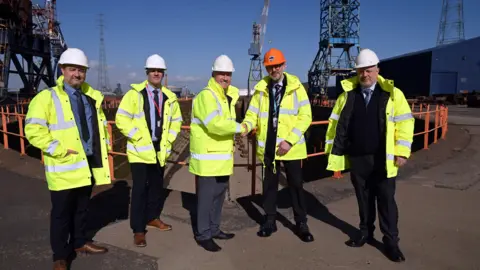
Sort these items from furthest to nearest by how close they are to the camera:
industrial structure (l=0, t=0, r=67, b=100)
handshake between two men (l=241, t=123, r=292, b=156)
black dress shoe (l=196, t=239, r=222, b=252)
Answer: industrial structure (l=0, t=0, r=67, b=100) < handshake between two men (l=241, t=123, r=292, b=156) < black dress shoe (l=196, t=239, r=222, b=252)

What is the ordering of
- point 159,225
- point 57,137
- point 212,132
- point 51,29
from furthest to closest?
point 51,29 < point 159,225 < point 212,132 < point 57,137

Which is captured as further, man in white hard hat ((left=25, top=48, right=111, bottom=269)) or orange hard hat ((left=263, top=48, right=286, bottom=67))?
orange hard hat ((left=263, top=48, right=286, bottom=67))

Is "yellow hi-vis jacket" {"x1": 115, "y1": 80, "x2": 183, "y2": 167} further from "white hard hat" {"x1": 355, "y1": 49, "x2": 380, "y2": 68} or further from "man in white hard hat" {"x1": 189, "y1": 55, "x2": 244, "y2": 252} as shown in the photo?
"white hard hat" {"x1": 355, "y1": 49, "x2": 380, "y2": 68}

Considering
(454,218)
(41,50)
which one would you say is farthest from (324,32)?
(454,218)

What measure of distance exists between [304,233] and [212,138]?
4.78 ft

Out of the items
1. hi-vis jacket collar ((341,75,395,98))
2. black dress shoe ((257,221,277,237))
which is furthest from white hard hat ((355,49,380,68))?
black dress shoe ((257,221,277,237))

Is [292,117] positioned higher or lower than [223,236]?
higher

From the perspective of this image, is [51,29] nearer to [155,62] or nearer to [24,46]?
[24,46]

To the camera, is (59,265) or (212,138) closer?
(59,265)

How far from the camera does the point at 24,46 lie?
2953 cm

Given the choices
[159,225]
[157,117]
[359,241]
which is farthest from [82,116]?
[359,241]

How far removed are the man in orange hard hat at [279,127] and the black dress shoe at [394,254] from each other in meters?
0.77

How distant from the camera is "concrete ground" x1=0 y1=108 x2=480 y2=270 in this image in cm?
332

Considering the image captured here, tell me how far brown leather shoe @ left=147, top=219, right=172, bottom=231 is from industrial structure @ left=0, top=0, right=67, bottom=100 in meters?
22.8
